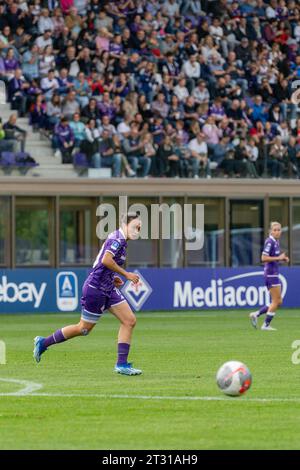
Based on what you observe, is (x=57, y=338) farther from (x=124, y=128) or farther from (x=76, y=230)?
(x=76, y=230)

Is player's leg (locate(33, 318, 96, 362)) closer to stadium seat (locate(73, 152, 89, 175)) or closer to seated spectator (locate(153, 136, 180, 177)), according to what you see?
stadium seat (locate(73, 152, 89, 175))

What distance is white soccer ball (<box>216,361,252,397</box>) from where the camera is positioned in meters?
13.3

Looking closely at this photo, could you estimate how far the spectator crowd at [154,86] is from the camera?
33.5m

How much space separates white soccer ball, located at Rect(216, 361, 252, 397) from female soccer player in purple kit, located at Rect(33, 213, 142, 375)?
10.4 feet

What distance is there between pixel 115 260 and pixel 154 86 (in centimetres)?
1948

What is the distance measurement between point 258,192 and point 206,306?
14.8 ft

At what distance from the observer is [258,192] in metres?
36.9

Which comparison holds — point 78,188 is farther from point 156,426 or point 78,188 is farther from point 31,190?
point 156,426

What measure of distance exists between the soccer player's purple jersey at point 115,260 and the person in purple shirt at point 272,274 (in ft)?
32.9

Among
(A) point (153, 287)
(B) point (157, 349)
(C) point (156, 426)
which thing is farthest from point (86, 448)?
(A) point (153, 287)

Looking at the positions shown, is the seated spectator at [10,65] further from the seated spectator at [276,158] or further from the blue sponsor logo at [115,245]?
the blue sponsor logo at [115,245]

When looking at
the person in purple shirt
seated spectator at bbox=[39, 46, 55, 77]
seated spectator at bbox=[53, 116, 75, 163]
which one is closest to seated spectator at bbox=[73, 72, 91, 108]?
seated spectator at bbox=[39, 46, 55, 77]

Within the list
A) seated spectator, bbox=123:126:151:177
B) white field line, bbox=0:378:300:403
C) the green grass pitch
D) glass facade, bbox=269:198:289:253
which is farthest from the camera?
glass facade, bbox=269:198:289:253

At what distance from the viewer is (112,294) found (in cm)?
1672
